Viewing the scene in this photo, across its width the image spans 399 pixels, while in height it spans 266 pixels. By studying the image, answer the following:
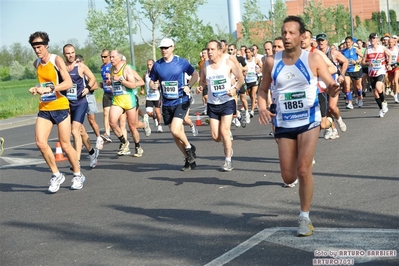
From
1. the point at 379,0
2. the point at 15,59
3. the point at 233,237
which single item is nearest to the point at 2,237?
the point at 233,237

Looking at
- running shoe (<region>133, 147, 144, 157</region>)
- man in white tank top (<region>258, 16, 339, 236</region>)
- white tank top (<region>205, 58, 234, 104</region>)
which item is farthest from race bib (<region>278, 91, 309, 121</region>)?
running shoe (<region>133, 147, 144, 157</region>)

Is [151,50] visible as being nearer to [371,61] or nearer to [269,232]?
[371,61]

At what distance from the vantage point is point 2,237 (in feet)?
25.7

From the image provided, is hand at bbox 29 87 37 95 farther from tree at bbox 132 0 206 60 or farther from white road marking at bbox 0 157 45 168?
tree at bbox 132 0 206 60

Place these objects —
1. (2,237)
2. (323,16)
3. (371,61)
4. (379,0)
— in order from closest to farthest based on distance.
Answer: (2,237) < (371,61) < (323,16) < (379,0)

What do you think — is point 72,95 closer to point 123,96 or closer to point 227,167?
point 123,96

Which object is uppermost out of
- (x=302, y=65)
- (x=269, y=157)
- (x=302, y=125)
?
(x=302, y=65)

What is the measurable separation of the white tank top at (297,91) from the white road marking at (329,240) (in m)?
1.01

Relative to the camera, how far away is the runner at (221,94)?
1132 cm

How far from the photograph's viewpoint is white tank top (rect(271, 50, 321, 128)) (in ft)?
22.8

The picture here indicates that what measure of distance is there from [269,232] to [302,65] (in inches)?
61.2

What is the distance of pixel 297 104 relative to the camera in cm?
704

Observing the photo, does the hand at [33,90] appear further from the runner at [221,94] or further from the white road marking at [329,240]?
the white road marking at [329,240]

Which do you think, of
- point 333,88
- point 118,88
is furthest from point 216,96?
point 333,88
